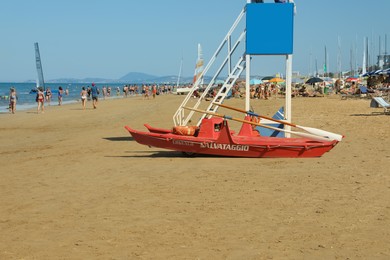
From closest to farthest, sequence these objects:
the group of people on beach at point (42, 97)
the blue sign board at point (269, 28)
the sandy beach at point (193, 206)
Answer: the sandy beach at point (193, 206) → the blue sign board at point (269, 28) → the group of people on beach at point (42, 97)

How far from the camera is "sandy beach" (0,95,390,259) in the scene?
519 cm

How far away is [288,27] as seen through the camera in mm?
12703

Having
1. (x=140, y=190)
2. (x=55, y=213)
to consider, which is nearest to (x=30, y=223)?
(x=55, y=213)

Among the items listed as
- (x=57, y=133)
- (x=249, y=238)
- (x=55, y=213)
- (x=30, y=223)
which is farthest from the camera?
(x=57, y=133)

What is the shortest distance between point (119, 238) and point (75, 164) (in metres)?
5.38

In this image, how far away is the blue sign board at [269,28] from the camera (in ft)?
41.7

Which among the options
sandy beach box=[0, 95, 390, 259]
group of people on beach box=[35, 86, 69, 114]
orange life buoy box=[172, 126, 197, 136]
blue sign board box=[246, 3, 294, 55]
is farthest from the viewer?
group of people on beach box=[35, 86, 69, 114]

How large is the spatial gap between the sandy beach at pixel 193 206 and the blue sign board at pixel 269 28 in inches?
123

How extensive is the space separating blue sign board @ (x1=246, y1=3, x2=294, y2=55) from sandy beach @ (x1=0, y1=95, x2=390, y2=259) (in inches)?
123

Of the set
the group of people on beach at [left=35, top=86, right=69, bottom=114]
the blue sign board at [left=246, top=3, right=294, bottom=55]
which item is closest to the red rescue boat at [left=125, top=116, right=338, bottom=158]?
the blue sign board at [left=246, top=3, right=294, bottom=55]

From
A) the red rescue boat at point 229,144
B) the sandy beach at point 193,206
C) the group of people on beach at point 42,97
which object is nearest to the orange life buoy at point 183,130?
the red rescue boat at point 229,144

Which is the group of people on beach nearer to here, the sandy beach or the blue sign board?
the sandy beach

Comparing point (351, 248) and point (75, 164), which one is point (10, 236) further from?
point (75, 164)

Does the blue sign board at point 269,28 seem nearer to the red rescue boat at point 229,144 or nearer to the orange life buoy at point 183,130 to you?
the red rescue boat at point 229,144
